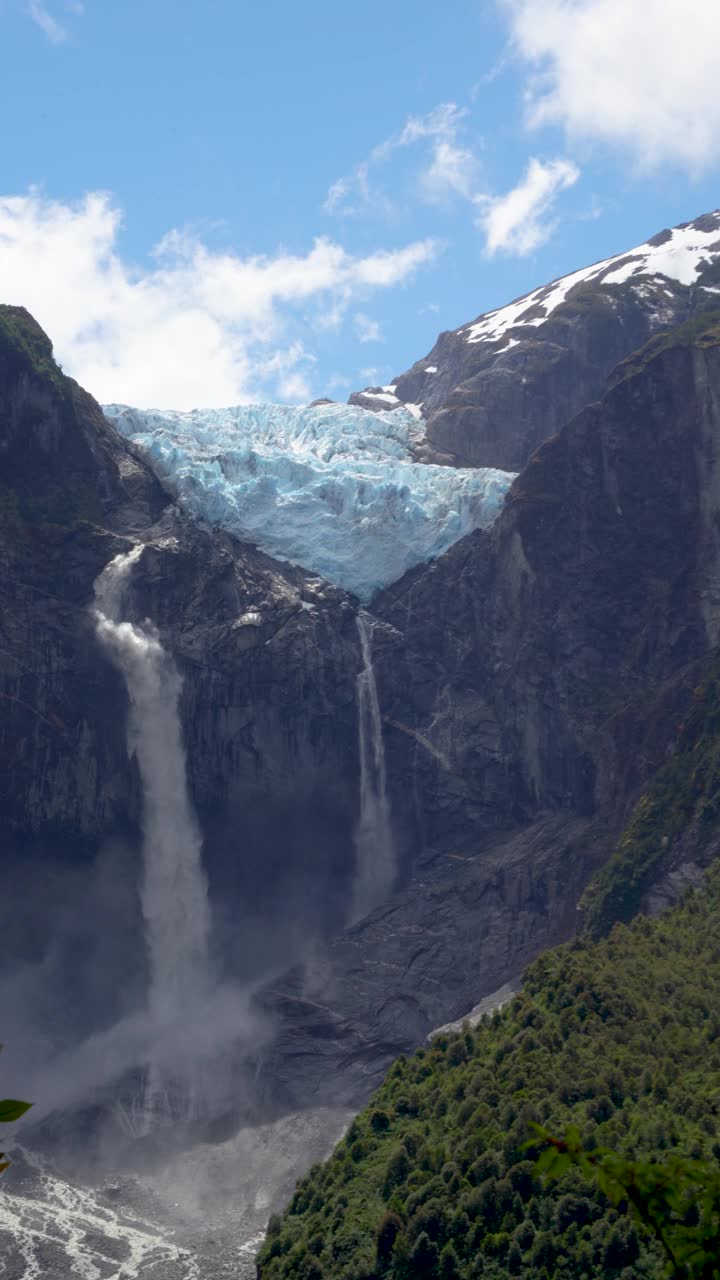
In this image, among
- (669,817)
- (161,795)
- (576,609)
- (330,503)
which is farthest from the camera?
(330,503)

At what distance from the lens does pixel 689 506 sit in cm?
9069

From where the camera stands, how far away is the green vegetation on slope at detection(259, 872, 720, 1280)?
43.3 m

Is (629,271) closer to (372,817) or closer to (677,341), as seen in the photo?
(677,341)

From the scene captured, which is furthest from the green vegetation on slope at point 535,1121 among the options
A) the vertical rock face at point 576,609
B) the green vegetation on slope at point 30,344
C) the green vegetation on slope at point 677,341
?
the green vegetation on slope at point 30,344

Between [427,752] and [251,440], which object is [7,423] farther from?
[427,752]

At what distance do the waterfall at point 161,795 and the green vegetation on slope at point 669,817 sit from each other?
87.6 ft

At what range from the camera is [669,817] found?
7525cm

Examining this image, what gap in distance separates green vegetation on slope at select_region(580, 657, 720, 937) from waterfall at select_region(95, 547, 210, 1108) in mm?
26699

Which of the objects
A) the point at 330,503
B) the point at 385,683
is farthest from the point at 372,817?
the point at 330,503

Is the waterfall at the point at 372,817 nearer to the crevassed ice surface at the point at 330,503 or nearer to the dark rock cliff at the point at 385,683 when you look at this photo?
the dark rock cliff at the point at 385,683

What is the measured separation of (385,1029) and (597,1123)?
30534 millimetres

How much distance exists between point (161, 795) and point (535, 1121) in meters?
53.3

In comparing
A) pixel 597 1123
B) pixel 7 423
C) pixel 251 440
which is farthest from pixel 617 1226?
pixel 251 440

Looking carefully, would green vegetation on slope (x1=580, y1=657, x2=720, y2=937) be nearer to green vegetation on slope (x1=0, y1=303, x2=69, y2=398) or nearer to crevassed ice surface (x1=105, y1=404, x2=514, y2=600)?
crevassed ice surface (x1=105, y1=404, x2=514, y2=600)
